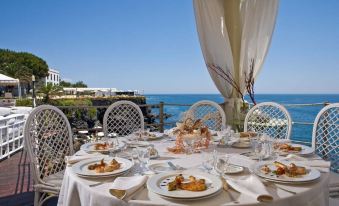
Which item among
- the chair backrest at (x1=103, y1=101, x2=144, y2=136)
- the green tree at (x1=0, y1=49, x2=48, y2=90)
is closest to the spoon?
the chair backrest at (x1=103, y1=101, x2=144, y2=136)

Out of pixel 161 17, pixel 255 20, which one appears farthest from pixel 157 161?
pixel 161 17

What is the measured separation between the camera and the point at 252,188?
39.9 inches

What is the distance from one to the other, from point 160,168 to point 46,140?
123cm

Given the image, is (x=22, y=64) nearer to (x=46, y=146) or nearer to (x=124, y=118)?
(x=124, y=118)

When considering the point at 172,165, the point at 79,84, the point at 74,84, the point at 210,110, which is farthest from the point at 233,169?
the point at 79,84

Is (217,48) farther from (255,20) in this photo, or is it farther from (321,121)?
(321,121)

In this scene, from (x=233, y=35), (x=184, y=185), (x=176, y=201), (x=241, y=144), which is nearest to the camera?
(x=176, y=201)

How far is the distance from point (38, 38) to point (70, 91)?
21.7 feet

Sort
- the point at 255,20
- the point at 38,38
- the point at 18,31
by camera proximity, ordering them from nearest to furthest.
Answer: the point at 255,20 → the point at 18,31 → the point at 38,38

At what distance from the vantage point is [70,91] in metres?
28.9

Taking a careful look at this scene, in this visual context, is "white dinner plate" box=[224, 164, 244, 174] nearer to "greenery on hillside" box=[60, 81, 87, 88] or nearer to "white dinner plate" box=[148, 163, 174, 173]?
"white dinner plate" box=[148, 163, 174, 173]

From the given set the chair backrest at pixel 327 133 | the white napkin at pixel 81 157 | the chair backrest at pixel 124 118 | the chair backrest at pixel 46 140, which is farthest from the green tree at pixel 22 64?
the chair backrest at pixel 327 133

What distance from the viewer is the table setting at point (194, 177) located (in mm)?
980

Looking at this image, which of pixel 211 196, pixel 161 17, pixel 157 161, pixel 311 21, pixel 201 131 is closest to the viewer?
pixel 211 196
